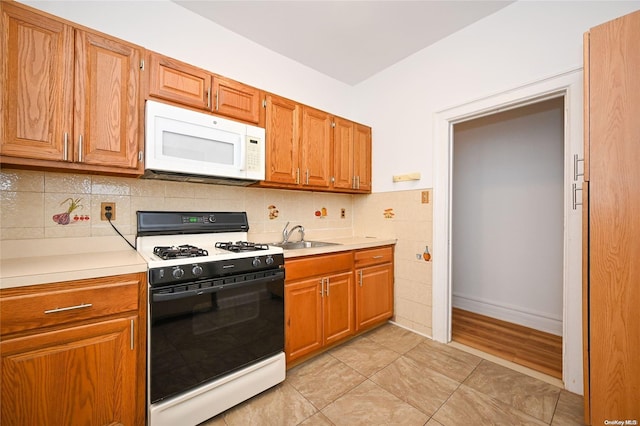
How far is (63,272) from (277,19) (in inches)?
89.9

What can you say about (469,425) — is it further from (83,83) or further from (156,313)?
(83,83)

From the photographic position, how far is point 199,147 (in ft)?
5.91

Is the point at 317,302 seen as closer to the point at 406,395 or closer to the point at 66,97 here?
the point at 406,395

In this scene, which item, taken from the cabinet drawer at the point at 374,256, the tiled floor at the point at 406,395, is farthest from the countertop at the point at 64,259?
the tiled floor at the point at 406,395

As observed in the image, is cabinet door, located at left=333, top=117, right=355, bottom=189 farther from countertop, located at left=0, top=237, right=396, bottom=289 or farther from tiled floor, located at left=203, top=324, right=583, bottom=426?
tiled floor, located at left=203, top=324, right=583, bottom=426

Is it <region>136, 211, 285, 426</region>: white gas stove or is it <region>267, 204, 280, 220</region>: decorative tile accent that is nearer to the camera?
<region>136, 211, 285, 426</region>: white gas stove

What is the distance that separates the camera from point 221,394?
1548mm

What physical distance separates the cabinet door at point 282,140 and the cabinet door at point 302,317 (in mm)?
892

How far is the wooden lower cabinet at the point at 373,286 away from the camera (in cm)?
244

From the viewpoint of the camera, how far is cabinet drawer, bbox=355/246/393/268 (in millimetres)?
2441

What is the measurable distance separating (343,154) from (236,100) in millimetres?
1186

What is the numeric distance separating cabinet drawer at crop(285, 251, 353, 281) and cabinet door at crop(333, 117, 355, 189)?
774 mm

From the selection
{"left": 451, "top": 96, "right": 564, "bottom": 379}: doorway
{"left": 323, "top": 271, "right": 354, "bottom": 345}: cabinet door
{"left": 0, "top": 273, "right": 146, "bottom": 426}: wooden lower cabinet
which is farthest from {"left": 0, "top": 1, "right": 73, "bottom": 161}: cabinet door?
{"left": 451, "top": 96, "right": 564, "bottom": 379}: doorway

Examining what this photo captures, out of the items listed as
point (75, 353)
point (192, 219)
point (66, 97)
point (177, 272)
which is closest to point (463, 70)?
point (192, 219)
